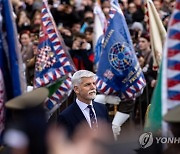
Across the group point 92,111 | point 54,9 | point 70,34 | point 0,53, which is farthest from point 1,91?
point 54,9

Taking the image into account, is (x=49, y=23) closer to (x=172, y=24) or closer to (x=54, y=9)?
(x=172, y=24)

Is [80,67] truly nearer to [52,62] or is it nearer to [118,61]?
A: [118,61]

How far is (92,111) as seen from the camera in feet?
27.7

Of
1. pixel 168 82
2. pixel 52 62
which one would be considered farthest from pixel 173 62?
pixel 52 62

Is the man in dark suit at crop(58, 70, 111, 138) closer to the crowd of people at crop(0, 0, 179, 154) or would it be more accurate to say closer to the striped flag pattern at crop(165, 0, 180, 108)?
the crowd of people at crop(0, 0, 179, 154)

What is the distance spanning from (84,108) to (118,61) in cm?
305

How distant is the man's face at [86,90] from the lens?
8.57 m

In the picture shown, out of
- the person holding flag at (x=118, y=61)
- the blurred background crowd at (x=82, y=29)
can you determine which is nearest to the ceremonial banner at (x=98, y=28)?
the blurred background crowd at (x=82, y=29)

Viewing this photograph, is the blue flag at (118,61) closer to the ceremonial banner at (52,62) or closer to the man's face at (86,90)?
the ceremonial banner at (52,62)

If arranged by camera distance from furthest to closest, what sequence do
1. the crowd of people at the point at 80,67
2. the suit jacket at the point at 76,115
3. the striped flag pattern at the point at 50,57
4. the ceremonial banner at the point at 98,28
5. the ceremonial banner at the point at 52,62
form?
the ceremonial banner at the point at 98,28 < the striped flag pattern at the point at 50,57 < the ceremonial banner at the point at 52,62 < the suit jacket at the point at 76,115 < the crowd of people at the point at 80,67

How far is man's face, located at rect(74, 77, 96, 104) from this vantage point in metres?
8.57

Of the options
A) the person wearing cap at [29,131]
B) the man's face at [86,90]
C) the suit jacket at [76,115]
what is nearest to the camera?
the person wearing cap at [29,131]

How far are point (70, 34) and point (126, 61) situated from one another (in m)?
6.36

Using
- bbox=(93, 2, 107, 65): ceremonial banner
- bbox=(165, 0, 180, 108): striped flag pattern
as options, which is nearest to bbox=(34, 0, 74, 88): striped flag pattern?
bbox=(93, 2, 107, 65): ceremonial banner
